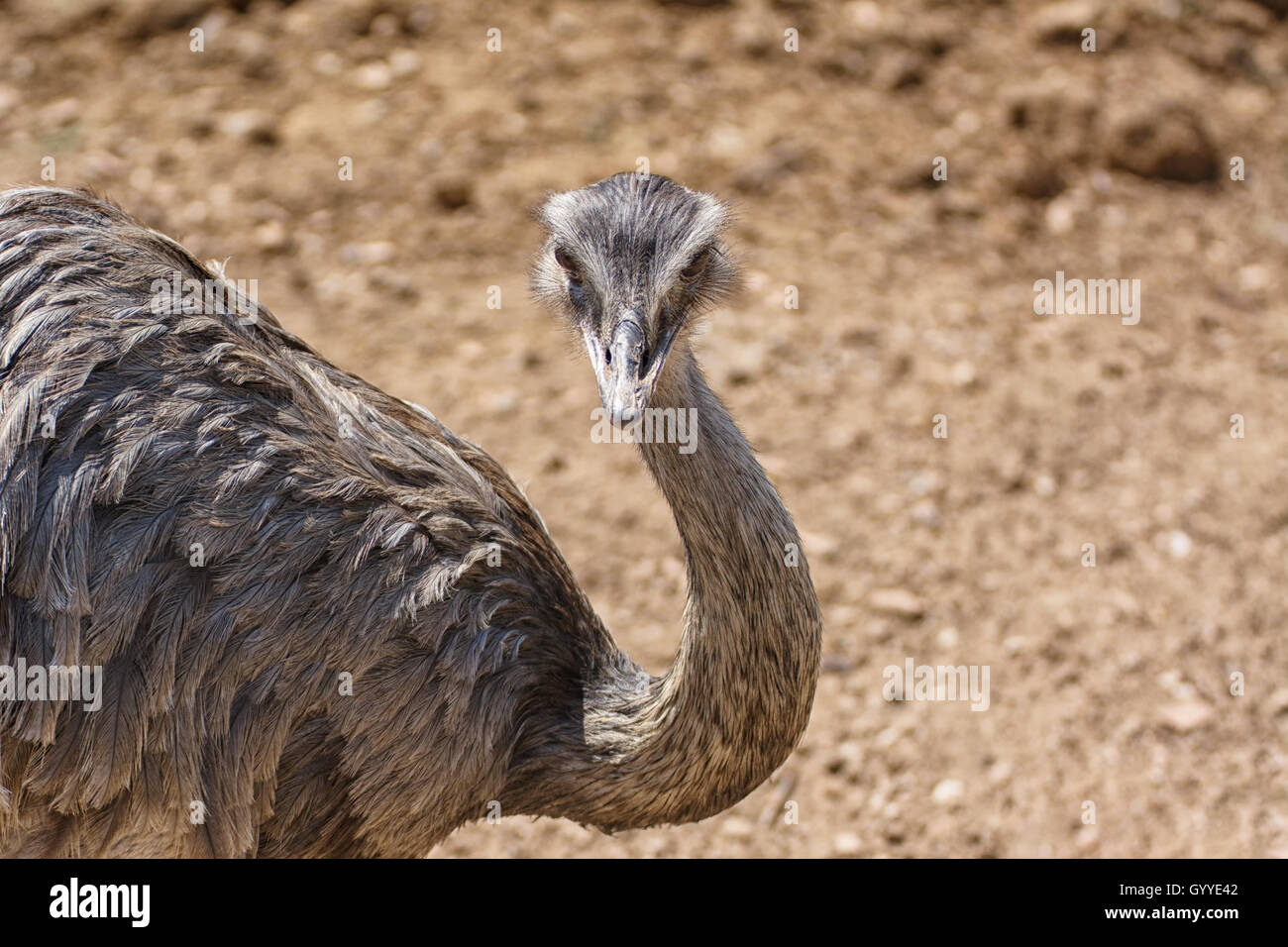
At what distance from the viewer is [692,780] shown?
378 cm

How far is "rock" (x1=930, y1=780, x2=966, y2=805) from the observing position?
16.6 feet

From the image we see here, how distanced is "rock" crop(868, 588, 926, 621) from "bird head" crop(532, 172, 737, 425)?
2489mm

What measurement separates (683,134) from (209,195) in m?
2.71

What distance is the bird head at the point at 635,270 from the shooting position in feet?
10.3

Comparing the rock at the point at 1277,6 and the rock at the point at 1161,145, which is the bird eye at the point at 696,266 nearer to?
the rock at the point at 1161,145

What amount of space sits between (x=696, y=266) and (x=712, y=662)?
1047mm

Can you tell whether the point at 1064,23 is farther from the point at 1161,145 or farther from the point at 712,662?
the point at 712,662

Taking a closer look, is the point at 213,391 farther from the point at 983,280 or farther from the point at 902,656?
the point at 983,280

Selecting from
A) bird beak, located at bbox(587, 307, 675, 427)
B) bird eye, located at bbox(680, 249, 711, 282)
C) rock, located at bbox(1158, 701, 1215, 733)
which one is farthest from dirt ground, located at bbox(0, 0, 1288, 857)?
bird beak, located at bbox(587, 307, 675, 427)

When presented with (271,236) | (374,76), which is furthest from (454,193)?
(374,76)

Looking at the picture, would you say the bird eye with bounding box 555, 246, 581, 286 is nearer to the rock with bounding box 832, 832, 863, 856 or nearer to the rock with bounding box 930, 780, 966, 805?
the rock with bounding box 832, 832, 863, 856

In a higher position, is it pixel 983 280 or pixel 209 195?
pixel 209 195

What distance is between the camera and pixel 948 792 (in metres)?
5.09

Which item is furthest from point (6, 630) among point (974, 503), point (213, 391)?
point (974, 503)
